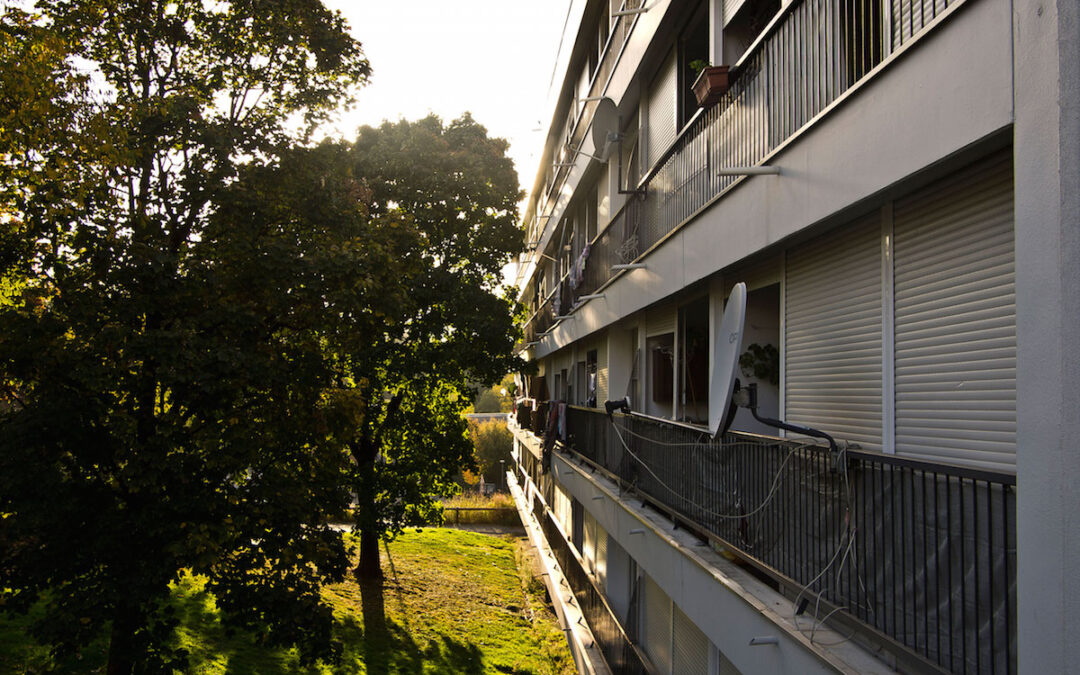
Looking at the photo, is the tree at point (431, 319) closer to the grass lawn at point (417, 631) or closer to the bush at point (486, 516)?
the grass lawn at point (417, 631)

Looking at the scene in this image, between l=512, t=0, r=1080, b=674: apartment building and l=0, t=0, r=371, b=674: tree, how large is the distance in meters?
3.94

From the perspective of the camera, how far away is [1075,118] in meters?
2.78

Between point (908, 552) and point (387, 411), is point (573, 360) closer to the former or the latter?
point (387, 411)

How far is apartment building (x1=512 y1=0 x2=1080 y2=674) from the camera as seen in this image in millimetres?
2879

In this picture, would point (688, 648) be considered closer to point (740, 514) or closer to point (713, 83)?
point (740, 514)

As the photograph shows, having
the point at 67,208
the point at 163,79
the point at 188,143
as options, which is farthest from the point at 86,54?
the point at 67,208

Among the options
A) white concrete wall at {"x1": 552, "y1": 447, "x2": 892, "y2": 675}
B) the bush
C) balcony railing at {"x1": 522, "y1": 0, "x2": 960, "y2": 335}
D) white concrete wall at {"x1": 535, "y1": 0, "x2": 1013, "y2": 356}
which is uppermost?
balcony railing at {"x1": 522, "y1": 0, "x2": 960, "y2": 335}

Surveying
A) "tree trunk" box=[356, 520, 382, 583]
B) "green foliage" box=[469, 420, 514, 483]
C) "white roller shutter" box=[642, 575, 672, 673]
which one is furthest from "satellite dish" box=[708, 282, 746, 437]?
"green foliage" box=[469, 420, 514, 483]

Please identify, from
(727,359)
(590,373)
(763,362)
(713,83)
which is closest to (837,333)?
(727,359)

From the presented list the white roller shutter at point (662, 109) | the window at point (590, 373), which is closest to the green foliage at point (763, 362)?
the white roller shutter at point (662, 109)

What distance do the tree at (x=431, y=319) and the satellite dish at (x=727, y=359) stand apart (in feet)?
45.4

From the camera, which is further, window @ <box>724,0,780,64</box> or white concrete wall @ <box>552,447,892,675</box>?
window @ <box>724,0,780,64</box>

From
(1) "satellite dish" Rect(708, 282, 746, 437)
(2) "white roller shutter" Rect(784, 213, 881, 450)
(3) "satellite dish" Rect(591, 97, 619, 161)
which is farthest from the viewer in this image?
(3) "satellite dish" Rect(591, 97, 619, 161)

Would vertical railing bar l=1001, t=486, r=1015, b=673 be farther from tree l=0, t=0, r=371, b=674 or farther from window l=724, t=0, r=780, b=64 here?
tree l=0, t=0, r=371, b=674
